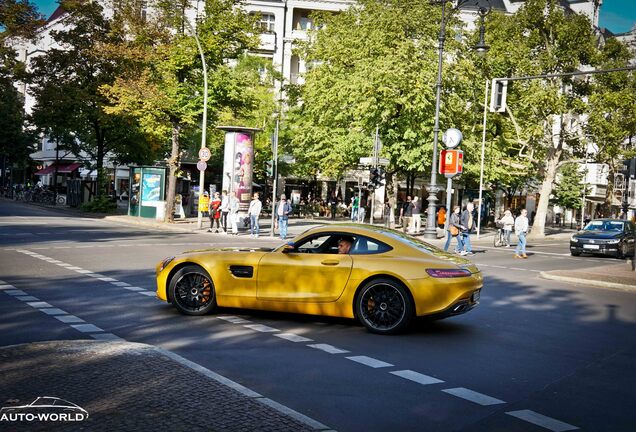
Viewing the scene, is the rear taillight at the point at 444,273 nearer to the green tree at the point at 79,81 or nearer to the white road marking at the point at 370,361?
the white road marking at the point at 370,361

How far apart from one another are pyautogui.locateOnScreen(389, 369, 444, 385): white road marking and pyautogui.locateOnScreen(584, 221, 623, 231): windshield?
81.5 ft

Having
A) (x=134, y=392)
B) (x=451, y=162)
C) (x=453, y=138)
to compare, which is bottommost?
(x=134, y=392)

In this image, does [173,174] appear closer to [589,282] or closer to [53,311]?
[589,282]

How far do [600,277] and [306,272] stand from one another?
408 inches

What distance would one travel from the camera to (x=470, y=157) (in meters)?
41.8

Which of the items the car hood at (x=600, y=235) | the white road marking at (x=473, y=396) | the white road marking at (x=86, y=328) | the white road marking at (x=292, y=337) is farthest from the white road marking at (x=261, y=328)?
the car hood at (x=600, y=235)

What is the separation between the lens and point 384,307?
8.83 m

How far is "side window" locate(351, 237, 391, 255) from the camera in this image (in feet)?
29.8

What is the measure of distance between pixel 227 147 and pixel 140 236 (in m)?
9.12

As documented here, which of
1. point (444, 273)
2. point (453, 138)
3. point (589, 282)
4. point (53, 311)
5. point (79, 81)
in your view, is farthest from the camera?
point (79, 81)

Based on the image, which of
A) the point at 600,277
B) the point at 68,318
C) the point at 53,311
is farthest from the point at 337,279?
the point at 600,277

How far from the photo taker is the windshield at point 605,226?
95.3ft

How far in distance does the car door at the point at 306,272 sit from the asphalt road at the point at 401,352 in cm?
43

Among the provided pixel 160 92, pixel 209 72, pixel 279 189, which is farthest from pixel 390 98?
→ pixel 279 189
